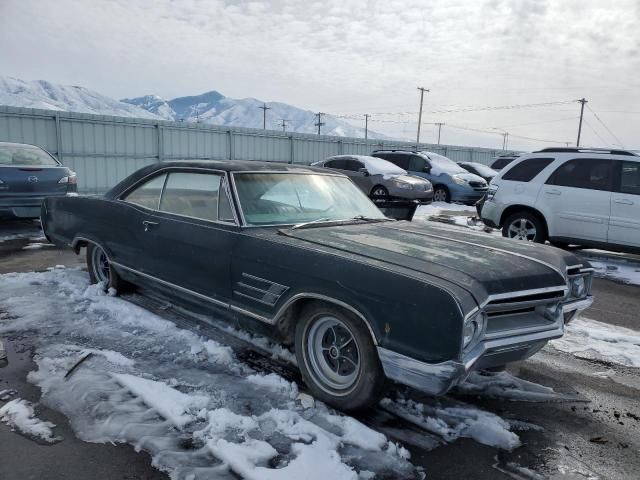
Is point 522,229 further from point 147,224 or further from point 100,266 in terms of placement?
point 100,266

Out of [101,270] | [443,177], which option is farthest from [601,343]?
[443,177]

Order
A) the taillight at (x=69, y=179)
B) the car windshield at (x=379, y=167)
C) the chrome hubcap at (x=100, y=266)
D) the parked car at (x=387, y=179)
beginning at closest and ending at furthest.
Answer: the chrome hubcap at (x=100, y=266), the taillight at (x=69, y=179), the parked car at (x=387, y=179), the car windshield at (x=379, y=167)

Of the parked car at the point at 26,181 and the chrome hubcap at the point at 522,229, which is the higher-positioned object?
the parked car at the point at 26,181

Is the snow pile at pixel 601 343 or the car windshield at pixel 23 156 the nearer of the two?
the snow pile at pixel 601 343

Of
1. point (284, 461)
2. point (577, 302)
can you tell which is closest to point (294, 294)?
point (284, 461)

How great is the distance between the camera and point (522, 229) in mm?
8164

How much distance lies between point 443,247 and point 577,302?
1051mm

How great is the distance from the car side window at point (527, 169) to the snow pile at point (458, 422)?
6079 mm

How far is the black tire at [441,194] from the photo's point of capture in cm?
1546

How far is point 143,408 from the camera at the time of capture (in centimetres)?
291

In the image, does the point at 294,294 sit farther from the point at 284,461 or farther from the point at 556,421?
the point at 556,421

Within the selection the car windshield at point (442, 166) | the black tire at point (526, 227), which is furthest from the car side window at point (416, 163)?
the black tire at point (526, 227)

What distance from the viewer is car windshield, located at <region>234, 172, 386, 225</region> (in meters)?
3.71

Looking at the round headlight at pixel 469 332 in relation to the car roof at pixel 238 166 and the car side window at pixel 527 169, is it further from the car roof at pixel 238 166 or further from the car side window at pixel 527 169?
the car side window at pixel 527 169
